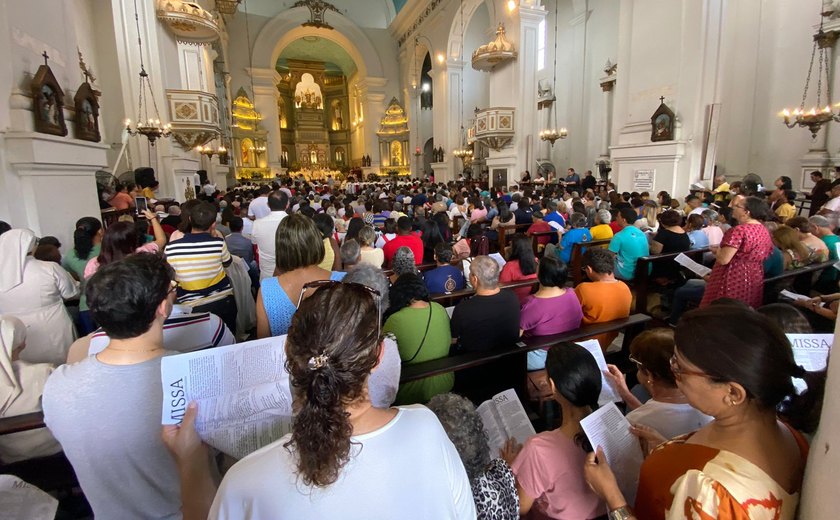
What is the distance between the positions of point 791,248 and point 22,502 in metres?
4.79

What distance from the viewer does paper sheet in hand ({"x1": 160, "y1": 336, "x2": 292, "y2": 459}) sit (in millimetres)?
1104

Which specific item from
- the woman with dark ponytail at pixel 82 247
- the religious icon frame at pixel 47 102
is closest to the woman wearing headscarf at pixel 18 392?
the woman with dark ponytail at pixel 82 247

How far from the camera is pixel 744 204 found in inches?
126

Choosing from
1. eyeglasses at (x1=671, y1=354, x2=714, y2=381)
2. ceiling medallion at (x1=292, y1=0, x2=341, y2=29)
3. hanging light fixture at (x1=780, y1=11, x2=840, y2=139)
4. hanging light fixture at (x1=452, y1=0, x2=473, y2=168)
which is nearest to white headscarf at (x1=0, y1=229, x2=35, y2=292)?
eyeglasses at (x1=671, y1=354, x2=714, y2=381)

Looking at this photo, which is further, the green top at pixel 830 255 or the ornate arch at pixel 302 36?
the ornate arch at pixel 302 36

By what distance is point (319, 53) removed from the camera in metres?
26.5

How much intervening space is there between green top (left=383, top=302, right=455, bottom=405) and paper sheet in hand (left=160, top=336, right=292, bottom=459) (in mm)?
969

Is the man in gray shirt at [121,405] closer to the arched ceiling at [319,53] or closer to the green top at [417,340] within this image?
the green top at [417,340]

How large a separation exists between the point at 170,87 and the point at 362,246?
793 centimetres

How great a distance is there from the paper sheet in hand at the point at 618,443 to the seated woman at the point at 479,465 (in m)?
0.29

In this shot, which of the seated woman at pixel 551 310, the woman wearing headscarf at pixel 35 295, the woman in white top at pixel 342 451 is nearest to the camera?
the woman in white top at pixel 342 451

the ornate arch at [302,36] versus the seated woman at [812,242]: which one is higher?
the ornate arch at [302,36]

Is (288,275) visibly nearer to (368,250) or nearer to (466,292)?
(466,292)

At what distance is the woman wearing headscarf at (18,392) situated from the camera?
149 centimetres
